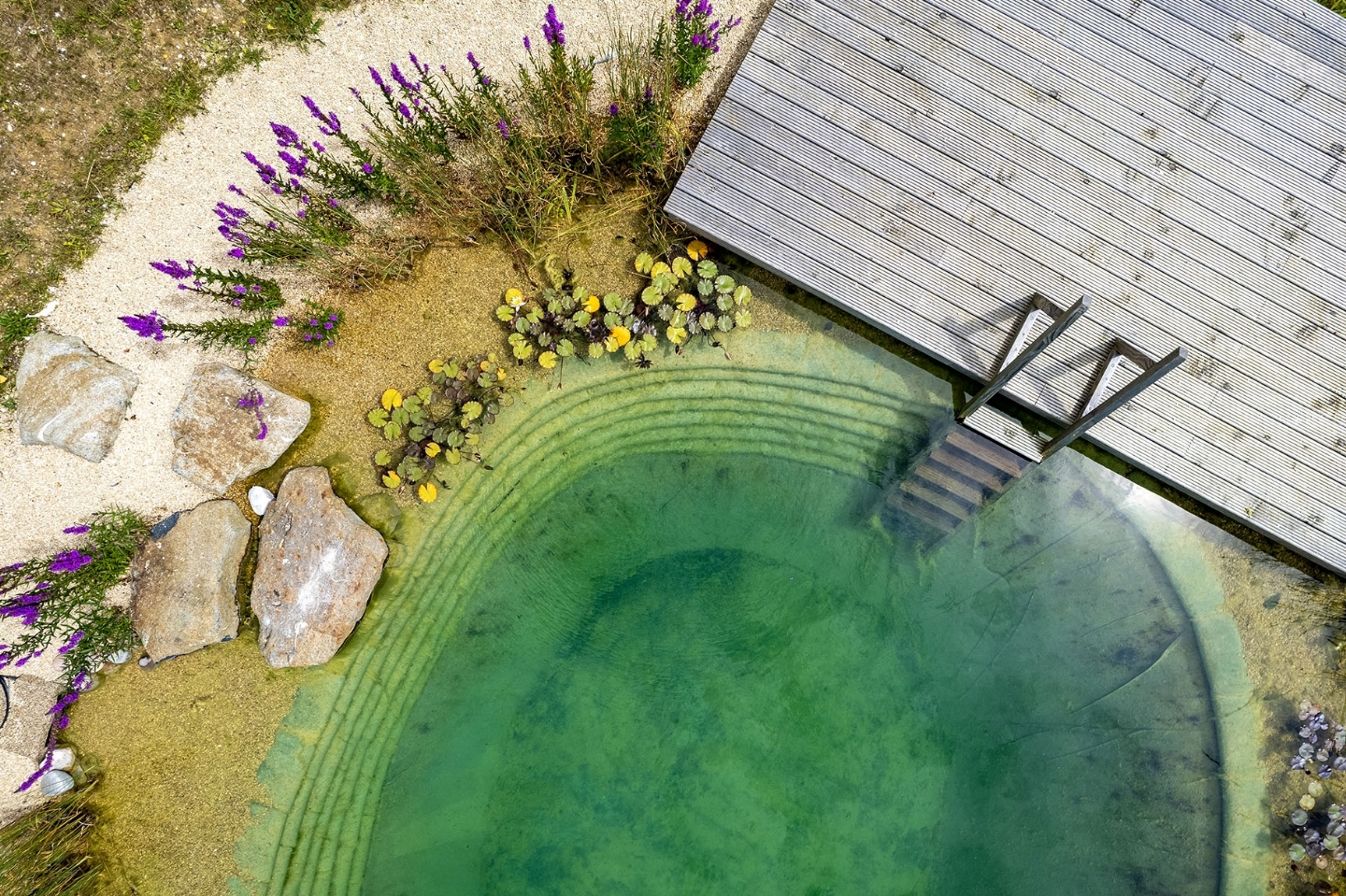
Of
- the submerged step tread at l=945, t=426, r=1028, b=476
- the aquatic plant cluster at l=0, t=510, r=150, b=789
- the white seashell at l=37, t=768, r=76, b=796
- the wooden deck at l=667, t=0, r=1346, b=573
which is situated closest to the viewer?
the wooden deck at l=667, t=0, r=1346, b=573

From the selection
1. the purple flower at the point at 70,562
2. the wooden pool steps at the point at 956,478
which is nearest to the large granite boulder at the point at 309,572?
the purple flower at the point at 70,562

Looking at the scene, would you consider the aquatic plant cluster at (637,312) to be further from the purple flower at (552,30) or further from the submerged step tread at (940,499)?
the submerged step tread at (940,499)

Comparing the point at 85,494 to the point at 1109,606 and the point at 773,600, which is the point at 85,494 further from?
the point at 1109,606

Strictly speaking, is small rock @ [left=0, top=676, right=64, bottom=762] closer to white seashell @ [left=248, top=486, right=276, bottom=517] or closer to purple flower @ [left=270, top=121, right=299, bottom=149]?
white seashell @ [left=248, top=486, right=276, bottom=517]

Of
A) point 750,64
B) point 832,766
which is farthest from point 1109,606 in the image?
point 750,64

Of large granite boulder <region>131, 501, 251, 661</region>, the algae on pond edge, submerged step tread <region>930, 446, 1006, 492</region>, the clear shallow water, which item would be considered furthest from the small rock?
submerged step tread <region>930, 446, 1006, 492</region>

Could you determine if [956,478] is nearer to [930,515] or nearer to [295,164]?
[930,515]

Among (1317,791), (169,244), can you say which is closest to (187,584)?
(169,244)
